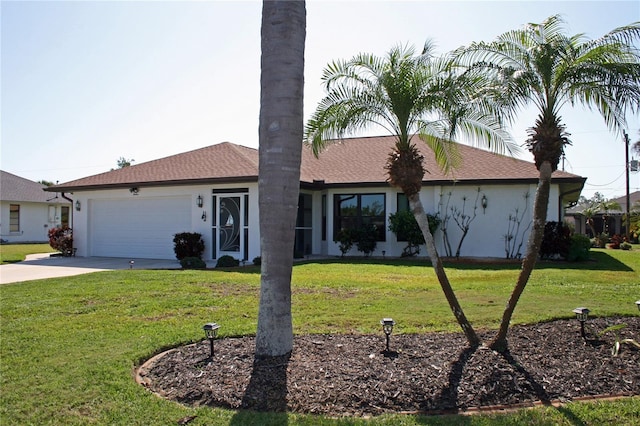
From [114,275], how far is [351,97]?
857 cm

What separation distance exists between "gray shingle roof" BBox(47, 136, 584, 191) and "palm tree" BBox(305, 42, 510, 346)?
908 cm

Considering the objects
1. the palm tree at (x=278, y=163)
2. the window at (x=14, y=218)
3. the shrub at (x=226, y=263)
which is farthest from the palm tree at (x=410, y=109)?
the window at (x=14, y=218)

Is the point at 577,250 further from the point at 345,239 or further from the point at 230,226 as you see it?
the point at 230,226

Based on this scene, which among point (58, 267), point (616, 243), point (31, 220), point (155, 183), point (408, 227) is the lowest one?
point (58, 267)

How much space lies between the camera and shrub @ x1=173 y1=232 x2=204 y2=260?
17.4 meters

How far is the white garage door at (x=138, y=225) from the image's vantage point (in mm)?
19109

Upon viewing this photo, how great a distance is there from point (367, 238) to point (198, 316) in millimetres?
11318

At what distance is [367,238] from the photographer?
61.1 feet

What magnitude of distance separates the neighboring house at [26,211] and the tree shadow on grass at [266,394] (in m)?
33.4

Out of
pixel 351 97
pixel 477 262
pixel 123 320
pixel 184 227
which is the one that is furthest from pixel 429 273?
pixel 184 227

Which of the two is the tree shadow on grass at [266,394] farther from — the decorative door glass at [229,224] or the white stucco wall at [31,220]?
the white stucco wall at [31,220]

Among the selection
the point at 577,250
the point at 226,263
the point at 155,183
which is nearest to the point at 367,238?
the point at 226,263

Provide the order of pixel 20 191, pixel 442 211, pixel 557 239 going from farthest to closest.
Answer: pixel 20 191, pixel 442 211, pixel 557 239

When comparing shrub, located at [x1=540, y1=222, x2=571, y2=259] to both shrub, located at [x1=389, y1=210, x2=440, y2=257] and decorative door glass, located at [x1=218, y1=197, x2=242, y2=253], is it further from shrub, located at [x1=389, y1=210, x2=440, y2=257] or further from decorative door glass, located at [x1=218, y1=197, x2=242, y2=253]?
decorative door glass, located at [x1=218, y1=197, x2=242, y2=253]
